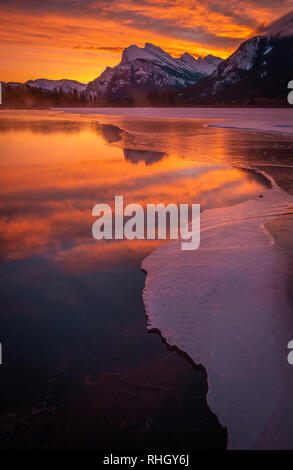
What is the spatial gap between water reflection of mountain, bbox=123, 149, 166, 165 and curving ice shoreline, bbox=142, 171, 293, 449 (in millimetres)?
7926

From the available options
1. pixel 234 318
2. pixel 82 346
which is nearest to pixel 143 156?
pixel 234 318

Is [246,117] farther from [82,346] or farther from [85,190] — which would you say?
[82,346]

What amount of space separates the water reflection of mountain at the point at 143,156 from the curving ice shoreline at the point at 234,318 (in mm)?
7926

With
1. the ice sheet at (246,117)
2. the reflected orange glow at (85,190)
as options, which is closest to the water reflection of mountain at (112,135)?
the reflected orange glow at (85,190)

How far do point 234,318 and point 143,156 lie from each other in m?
11.6

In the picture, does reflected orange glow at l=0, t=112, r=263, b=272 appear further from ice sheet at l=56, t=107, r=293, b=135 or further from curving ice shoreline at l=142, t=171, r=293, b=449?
ice sheet at l=56, t=107, r=293, b=135

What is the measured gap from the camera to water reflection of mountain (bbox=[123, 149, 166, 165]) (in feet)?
44.2

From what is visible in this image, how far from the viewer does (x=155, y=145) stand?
17.7 m

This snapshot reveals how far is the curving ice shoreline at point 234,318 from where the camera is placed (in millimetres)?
2674

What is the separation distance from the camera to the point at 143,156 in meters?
14.4

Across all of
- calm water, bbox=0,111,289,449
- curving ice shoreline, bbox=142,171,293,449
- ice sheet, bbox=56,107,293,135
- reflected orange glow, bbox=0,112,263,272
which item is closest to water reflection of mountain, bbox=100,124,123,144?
reflected orange glow, bbox=0,112,263,272

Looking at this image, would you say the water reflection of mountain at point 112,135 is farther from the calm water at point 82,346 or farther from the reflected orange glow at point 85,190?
the calm water at point 82,346
